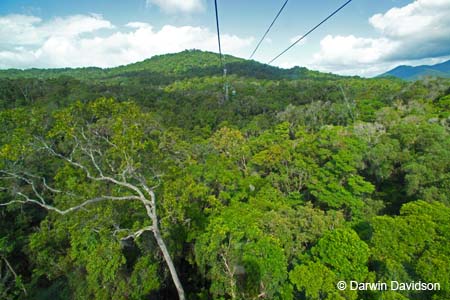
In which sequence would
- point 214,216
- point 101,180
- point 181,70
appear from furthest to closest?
1. point 181,70
2. point 214,216
3. point 101,180

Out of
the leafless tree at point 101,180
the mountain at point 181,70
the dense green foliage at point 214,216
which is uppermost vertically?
the mountain at point 181,70

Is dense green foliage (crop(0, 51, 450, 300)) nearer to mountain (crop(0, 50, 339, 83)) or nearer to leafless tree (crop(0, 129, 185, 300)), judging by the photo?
leafless tree (crop(0, 129, 185, 300))

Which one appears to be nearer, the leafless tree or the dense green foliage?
the leafless tree

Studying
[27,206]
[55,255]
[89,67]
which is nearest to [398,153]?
[55,255]

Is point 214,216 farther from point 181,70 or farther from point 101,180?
point 181,70

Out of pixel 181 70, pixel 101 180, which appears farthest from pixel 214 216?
pixel 181 70

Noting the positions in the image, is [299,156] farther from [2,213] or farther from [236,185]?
[2,213]

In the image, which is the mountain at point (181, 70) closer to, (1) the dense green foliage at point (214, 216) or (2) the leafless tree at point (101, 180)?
(1) the dense green foliage at point (214, 216)

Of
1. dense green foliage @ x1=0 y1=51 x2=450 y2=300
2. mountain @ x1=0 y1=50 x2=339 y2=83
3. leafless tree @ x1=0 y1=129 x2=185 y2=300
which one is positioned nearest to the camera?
leafless tree @ x1=0 y1=129 x2=185 y2=300

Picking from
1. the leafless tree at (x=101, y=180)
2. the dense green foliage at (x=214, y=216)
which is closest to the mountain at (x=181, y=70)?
the dense green foliage at (x=214, y=216)

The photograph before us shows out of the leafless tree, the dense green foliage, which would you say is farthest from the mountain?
the leafless tree

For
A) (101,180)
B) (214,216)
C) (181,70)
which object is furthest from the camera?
(181,70)

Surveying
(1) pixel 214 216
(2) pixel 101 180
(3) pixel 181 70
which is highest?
(3) pixel 181 70
